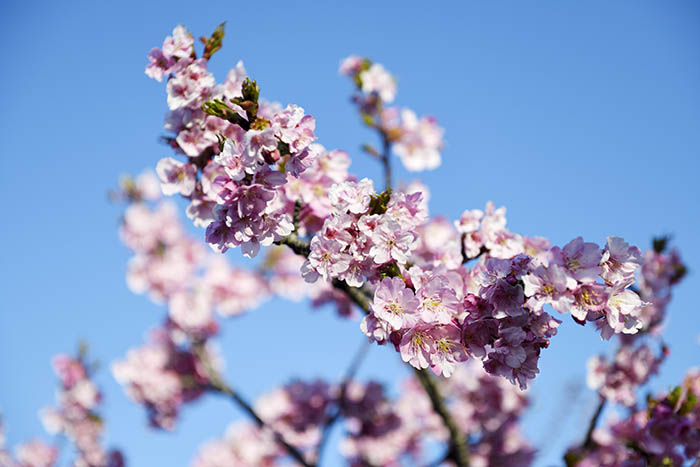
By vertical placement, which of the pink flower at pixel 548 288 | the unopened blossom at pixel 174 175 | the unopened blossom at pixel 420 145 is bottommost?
the pink flower at pixel 548 288

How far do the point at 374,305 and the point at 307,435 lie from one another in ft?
16.6

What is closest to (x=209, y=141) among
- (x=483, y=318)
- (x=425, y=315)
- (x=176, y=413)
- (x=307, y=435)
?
(x=425, y=315)

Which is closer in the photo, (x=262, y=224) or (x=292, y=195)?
(x=262, y=224)

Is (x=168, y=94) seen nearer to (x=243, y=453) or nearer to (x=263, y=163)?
(x=263, y=163)

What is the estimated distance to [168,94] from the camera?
9.06 feet

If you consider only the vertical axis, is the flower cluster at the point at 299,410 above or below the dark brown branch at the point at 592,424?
above

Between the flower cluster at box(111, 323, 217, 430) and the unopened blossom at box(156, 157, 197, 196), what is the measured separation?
4.82 m

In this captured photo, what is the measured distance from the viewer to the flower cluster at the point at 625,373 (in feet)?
14.5

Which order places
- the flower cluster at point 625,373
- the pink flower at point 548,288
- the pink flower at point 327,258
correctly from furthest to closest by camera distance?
the flower cluster at point 625,373 < the pink flower at point 327,258 < the pink flower at point 548,288

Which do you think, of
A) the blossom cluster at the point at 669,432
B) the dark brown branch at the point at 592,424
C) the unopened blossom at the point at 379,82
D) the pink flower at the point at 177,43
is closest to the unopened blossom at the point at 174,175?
the pink flower at the point at 177,43

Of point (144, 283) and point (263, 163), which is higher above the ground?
point (144, 283)

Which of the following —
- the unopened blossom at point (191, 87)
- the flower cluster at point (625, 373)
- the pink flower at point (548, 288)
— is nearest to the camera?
the pink flower at point (548, 288)

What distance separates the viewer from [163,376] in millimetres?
7598

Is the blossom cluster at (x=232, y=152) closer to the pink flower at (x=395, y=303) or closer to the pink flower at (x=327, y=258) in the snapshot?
the pink flower at (x=327, y=258)
